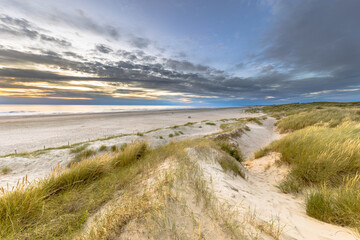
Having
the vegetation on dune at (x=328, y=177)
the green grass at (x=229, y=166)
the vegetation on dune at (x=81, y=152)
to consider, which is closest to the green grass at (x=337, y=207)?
the vegetation on dune at (x=328, y=177)

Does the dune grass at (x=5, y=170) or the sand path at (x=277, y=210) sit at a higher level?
the sand path at (x=277, y=210)

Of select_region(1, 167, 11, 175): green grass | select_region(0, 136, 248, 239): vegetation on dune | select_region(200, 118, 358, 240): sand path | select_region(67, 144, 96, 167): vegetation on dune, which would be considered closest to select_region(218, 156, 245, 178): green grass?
select_region(200, 118, 358, 240): sand path

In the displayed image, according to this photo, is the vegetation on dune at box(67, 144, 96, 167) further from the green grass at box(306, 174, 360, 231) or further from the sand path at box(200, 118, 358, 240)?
the green grass at box(306, 174, 360, 231)

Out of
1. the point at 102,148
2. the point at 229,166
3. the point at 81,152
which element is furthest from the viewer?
the point at 102,148

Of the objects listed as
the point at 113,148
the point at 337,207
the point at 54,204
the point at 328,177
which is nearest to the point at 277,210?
the point at 337,207

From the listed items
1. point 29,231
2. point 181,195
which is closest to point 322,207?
point 181,195

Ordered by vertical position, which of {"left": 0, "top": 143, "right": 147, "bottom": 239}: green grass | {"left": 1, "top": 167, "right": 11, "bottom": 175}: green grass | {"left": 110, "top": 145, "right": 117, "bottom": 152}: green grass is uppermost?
{"left": 0, "top": 143, "right": 147, "bottom": 239}: green grass

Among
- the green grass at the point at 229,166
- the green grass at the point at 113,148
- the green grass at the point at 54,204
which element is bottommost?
the green grass at the point at 113,148

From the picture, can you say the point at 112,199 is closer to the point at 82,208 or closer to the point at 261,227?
the point at 82,208

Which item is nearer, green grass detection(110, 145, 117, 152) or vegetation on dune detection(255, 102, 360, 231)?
vegetation on dune detection(255, 102, 360, 231)

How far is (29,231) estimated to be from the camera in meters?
2.01

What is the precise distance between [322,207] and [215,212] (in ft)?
6.92

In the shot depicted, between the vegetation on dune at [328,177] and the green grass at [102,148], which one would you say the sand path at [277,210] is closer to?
the vegetation on dune at [328,177]

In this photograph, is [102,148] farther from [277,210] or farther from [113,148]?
[277,210]
